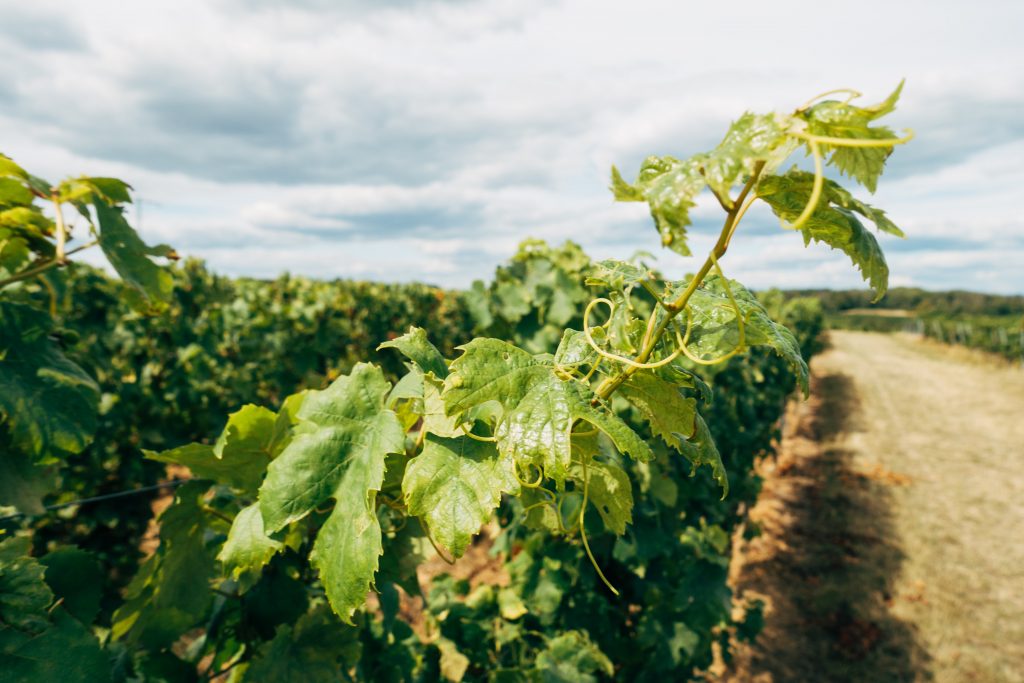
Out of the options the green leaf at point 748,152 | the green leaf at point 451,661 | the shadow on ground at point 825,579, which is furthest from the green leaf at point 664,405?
the shadow on ground at point 825,579

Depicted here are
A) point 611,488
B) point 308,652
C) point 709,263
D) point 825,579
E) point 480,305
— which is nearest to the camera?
point 709,263

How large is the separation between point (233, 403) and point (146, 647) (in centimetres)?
466

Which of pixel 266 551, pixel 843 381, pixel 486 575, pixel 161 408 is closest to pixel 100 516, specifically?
pixel 161 408

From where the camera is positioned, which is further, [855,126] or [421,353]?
[421,353]

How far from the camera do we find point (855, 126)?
0.72 meters

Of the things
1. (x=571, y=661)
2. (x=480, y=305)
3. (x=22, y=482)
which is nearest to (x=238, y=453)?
(x=22, y=482)

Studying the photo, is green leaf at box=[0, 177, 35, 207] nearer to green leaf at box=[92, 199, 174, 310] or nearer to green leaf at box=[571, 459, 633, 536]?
green leaf at box=[92, 199, 174, 310]

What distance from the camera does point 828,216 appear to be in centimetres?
89

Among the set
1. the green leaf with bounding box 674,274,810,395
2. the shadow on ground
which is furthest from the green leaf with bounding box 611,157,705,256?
the shadow on ground

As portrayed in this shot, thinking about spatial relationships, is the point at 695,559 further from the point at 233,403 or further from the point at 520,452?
the point at 233,403

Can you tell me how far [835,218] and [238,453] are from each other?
1.31 m

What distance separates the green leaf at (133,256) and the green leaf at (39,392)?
24 centimetres

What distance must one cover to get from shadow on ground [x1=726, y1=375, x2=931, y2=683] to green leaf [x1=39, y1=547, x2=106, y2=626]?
4916 mm

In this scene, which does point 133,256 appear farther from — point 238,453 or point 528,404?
point 528,404
